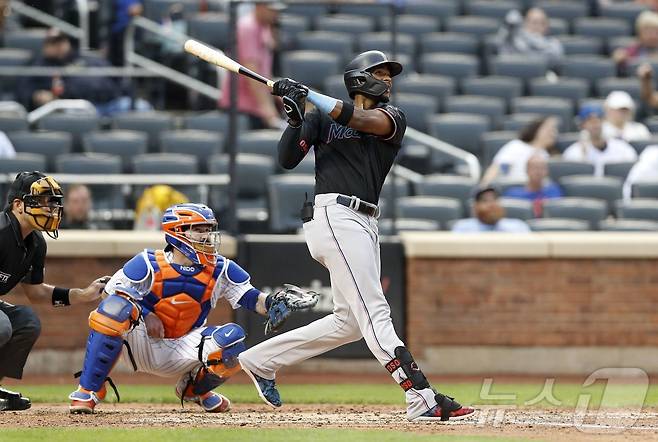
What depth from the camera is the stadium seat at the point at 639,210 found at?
38.4ft

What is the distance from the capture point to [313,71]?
1288cm

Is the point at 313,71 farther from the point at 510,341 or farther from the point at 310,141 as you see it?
the point at 310,141

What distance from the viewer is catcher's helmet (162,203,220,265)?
753 cm

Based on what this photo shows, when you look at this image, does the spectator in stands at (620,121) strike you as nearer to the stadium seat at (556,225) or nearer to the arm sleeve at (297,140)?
the stadium seat at (556,225)

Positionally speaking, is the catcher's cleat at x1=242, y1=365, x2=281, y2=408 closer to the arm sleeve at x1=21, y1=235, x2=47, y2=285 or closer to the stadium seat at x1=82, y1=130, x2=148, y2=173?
the arm sleeve at x1=21, y1=235, x2=47, y2=285

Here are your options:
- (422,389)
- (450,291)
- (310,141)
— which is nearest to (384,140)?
(310,141)

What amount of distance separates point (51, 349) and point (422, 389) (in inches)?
174

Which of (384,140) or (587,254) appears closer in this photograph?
(384,140)

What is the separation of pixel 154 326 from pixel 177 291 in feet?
0.86

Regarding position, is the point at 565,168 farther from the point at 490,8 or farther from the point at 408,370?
the point at 408,370

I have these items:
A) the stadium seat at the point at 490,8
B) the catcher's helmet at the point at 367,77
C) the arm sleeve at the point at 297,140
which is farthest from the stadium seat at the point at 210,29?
the arm sleeve at the point at 297,140

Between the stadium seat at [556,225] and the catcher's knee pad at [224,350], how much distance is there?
4.45 metres

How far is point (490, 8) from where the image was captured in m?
15.5

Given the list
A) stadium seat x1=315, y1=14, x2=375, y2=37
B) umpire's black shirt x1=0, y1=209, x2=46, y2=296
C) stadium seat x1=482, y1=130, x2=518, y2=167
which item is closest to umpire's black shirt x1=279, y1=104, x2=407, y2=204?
umpire's black shirt x1=0, y1=209, x2=46, y2=296
